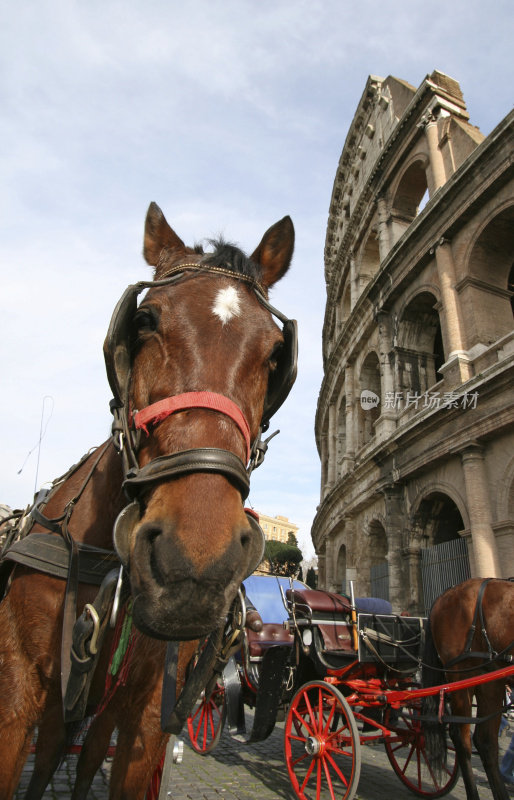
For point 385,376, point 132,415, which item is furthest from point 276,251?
point 385,376

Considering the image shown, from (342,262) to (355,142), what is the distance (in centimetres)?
586

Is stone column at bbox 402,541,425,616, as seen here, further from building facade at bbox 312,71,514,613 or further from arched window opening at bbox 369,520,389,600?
arched window opening at bbox 369,520,389,600

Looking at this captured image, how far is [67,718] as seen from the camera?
5.35 ft

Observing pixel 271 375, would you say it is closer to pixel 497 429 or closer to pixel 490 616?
pixel 490 616

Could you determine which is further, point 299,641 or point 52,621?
point 299,641

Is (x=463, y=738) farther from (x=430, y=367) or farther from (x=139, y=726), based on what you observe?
(x=430, y=367)

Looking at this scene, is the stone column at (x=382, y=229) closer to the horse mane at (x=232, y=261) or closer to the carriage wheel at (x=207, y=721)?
the carriage wheel at (x=207, y=721)

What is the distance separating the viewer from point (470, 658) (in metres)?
4.69

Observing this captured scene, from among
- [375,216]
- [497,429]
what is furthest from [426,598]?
[375,216]

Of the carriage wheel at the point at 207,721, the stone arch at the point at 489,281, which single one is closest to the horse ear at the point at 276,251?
the carriage wheel at the point at 207,721

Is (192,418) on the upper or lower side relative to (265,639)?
upper

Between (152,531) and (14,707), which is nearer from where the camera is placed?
(152,531)

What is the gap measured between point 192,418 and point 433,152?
1497 centimetres

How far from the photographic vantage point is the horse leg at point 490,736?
13.1ft
